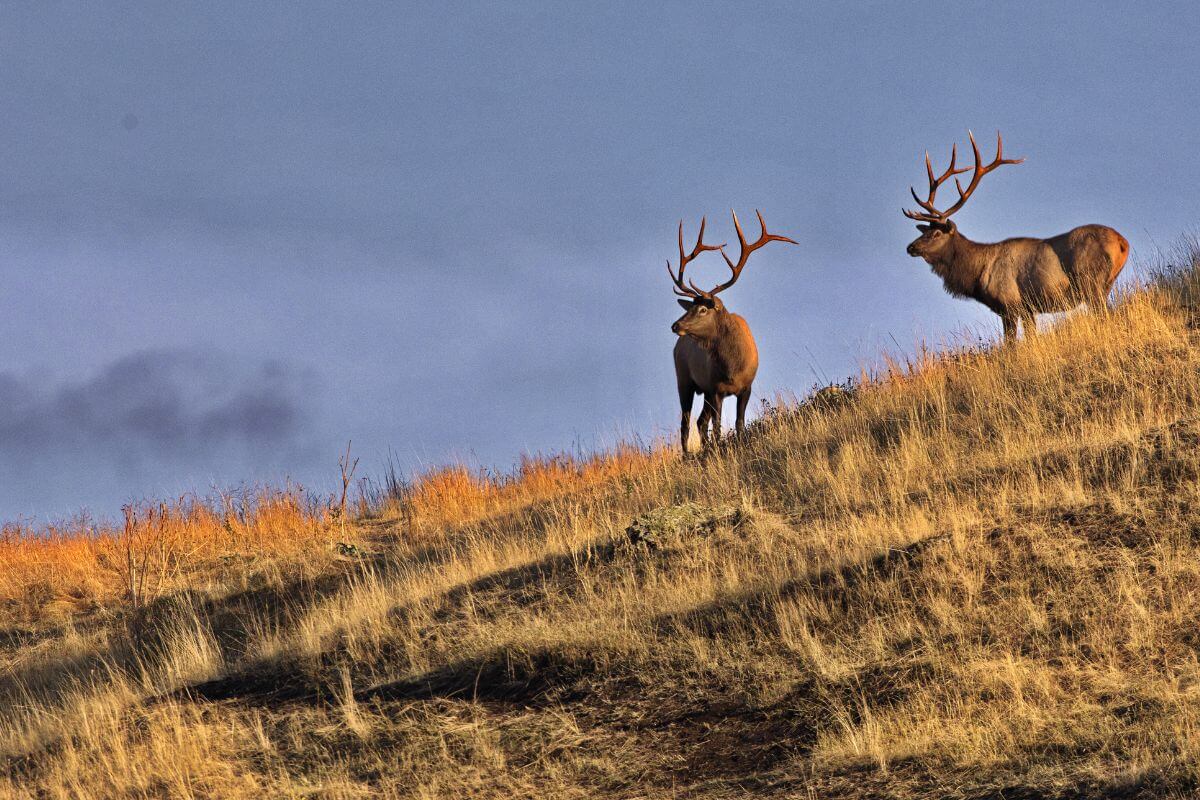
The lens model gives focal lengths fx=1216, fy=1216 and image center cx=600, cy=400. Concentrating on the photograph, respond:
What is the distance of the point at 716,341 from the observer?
54.5ft

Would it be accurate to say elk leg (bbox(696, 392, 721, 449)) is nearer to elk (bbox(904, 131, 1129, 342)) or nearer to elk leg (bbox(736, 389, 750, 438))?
elk leg (bbox(736, 389, 750, 438))

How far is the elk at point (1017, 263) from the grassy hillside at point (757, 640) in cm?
156

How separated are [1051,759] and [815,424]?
831 centimetres

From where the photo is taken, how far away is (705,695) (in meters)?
7.48

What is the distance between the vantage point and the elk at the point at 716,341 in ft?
53.9

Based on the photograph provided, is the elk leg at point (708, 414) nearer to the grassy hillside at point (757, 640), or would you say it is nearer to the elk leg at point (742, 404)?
the elk leg at point (742, 404)

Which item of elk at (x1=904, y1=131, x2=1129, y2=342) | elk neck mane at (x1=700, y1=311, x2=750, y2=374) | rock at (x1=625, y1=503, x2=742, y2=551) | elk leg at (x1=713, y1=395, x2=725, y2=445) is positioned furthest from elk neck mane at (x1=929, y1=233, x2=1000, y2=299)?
rock at (x1=625, y1=503, x2=742, y2=551)

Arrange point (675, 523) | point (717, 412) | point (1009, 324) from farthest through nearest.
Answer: point (717, 412) < point (1009, 324) < point (675, 523)

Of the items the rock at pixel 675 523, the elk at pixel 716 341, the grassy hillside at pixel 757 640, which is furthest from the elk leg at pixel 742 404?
the rock at pixel 675 523

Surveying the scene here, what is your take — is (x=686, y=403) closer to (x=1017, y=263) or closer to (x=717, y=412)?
(x=717, y=412)

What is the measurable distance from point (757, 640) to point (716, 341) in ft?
29.6

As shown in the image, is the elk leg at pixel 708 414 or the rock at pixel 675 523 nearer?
the rock at pixel 675 523

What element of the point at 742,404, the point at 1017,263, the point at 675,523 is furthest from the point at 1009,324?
the point at 675,523

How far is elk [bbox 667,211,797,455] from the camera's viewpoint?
53.9ft
